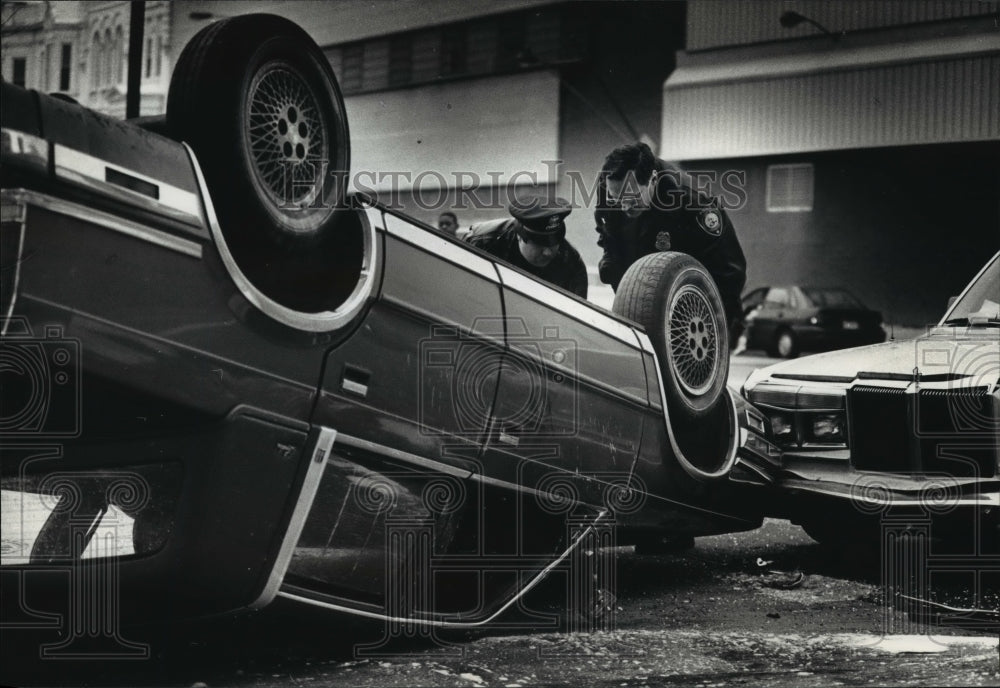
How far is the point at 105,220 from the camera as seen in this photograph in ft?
10.0

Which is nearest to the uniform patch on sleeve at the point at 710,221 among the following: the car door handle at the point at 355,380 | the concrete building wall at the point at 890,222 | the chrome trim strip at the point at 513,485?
the concrete building wall at the point at 890,222

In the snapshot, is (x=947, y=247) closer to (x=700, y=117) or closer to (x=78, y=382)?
(x=700, y=117)

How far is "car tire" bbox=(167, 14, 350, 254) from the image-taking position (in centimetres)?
337

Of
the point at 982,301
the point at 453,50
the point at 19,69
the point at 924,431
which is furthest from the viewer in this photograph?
the point at 982,301

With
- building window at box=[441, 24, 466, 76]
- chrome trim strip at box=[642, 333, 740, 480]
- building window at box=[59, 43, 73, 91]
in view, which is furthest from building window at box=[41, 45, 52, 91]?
chrome trim strip at box=[642, 333, 740, 480]

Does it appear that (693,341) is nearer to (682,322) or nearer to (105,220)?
(682,322)

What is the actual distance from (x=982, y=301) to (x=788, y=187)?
99 cm

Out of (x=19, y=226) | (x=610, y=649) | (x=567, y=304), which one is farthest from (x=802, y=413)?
(x=19, y=226)

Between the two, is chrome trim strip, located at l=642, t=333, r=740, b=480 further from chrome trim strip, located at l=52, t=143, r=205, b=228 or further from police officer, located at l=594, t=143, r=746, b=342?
chrome trim strip, located at l=52, t=143, r=205, b=228

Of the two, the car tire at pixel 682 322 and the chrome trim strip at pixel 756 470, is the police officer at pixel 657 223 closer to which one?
the car tire at pixel 682 322

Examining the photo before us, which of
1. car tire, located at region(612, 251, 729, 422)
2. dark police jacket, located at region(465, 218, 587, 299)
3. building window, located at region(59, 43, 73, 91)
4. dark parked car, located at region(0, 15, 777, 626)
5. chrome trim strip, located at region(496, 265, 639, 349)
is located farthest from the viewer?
car tire, located at region(612, 251, 729, 422)

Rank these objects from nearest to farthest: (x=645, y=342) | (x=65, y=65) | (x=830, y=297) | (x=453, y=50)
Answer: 1. (x=65, y=65)
2. (x=453, y=50)
3. (x=645, y=342)
4. (x=830, y=297)

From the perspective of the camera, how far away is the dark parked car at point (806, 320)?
5629 millimetres

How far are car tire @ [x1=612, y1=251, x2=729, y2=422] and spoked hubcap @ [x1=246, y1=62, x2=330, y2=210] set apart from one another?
1.75 meters
